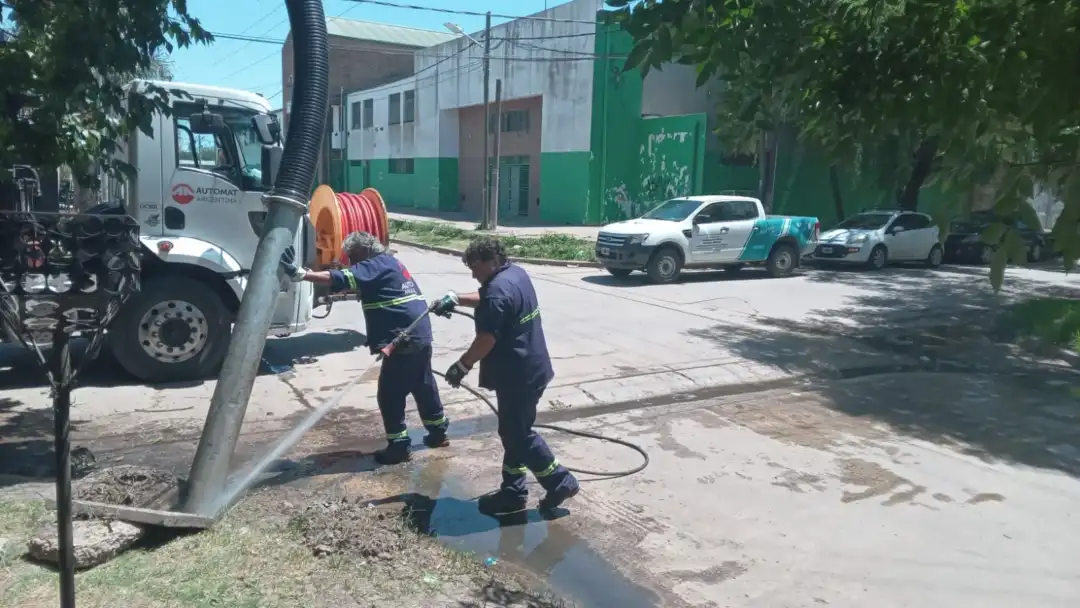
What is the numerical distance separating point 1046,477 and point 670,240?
10.7 metres

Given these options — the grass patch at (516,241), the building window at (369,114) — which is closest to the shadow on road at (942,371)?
the grass patch at (516,241)

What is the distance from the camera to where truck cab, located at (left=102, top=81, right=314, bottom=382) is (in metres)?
7.69

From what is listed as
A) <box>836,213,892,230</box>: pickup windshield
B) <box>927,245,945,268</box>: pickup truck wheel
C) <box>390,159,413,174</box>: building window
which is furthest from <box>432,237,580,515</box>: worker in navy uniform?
<box>390,159,413,174</box>: building window

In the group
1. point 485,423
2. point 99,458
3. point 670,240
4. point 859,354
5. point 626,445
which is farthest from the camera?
point 670,240

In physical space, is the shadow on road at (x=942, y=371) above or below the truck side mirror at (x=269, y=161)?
below

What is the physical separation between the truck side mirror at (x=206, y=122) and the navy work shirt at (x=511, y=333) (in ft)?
12.7

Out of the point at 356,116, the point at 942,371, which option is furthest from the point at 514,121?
the point at 942,371

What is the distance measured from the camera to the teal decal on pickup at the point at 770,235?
58.0ft

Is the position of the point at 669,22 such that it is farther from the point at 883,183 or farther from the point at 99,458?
the point at 883,183

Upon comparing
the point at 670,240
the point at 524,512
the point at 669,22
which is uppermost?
the point at 669,22

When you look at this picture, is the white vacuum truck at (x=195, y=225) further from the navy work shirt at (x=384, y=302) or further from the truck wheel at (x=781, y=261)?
the truck wheel at (x=781, y=261)

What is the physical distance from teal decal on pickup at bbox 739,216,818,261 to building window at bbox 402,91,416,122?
27.5 m

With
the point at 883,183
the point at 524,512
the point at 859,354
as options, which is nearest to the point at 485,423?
the point at 524,512

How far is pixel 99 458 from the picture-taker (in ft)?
19.8
